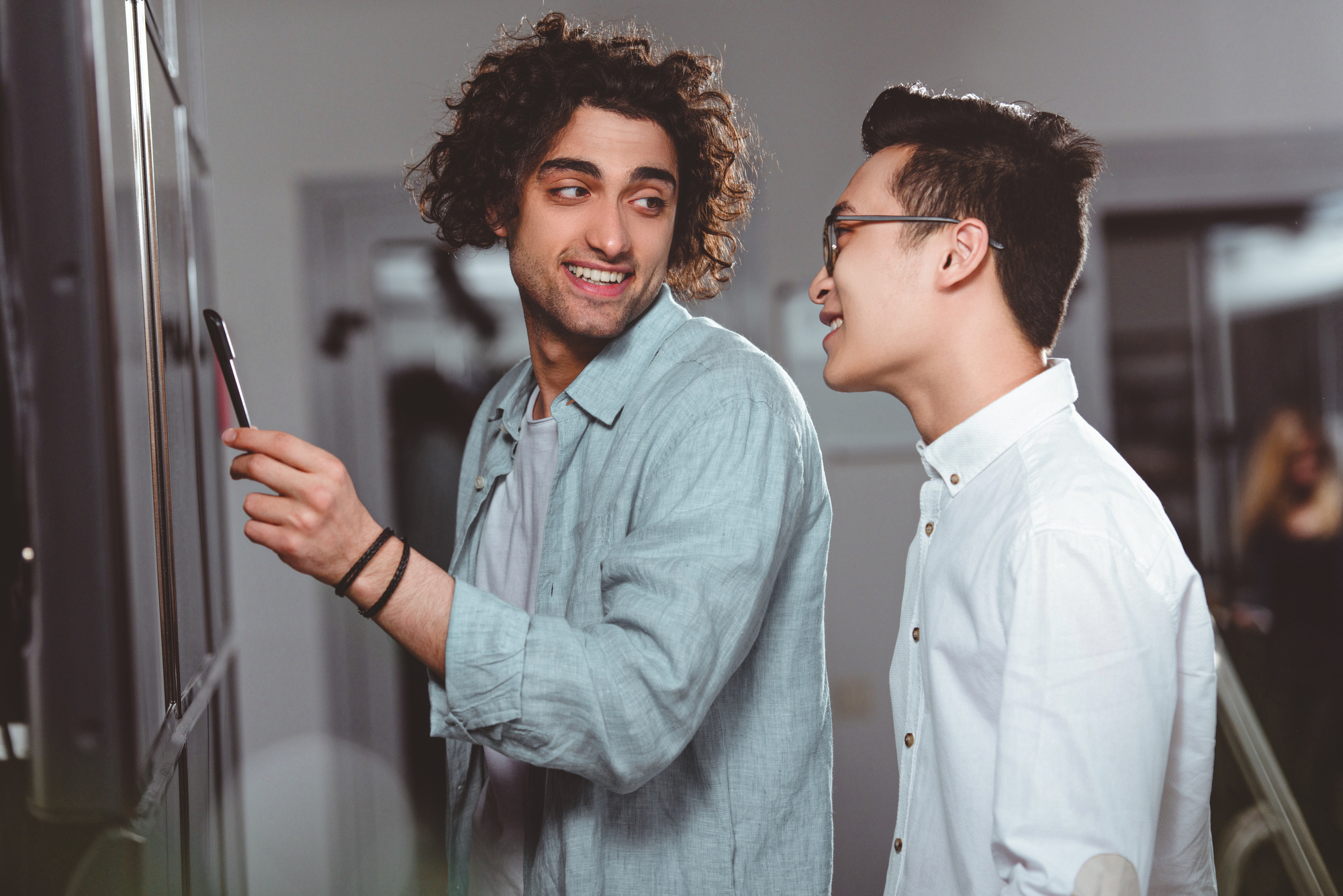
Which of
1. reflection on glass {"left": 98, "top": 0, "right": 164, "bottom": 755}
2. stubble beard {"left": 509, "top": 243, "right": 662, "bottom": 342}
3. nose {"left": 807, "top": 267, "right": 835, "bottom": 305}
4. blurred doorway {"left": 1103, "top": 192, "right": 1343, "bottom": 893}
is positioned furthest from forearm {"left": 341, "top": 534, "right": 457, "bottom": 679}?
blurred doorway {"left": 1103, "top": 192, "right": 1343, "bottom": 893}

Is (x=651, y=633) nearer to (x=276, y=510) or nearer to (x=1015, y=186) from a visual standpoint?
(x=276, y=510)

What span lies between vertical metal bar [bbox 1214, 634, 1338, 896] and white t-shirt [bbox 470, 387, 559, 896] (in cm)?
139

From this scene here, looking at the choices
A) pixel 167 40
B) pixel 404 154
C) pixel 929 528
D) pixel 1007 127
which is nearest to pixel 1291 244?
pixel 1007 127

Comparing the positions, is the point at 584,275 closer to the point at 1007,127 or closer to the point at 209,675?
the point at 1007,127

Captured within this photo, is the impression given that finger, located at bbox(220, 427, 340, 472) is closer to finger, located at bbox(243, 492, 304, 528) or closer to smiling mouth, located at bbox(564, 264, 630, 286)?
finger, located at bbox(243, 492, 304, 528)

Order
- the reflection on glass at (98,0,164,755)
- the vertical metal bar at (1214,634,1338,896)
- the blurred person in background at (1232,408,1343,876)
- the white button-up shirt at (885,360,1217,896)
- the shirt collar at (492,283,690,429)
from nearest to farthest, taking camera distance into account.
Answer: the reflection on glass at (98,0,164,755), the white button-up shirt at (885,360,1217,896), the shirt collar at (492,283,690,429), the vertical metal bar at (1214,634,1338,896), the blurred person in background at (1232,408,1343,876)

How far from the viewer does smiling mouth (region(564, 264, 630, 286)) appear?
1.29 meters

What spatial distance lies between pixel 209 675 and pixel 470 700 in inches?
29.2

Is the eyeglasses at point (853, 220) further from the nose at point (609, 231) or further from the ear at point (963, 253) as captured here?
the nose at point (609, 231)

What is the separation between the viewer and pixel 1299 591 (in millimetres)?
2863

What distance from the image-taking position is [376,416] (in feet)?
9.95

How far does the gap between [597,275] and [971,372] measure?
0.51 metres

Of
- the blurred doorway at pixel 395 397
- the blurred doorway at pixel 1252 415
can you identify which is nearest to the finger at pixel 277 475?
the blurred doorway at pixel 395 397

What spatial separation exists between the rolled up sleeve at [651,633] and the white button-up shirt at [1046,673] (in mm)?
197
